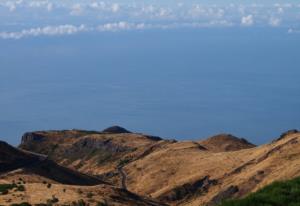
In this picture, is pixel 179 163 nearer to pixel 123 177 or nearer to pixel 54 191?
pixel 123 177

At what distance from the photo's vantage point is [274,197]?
15.6 metres

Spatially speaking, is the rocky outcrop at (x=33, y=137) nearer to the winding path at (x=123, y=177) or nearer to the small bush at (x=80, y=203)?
the winding path at (x=123, y=177)

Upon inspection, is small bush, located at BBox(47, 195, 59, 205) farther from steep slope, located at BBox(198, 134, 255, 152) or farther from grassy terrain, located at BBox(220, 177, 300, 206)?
steep slope, located at BBox(198, 134, 255, 152)

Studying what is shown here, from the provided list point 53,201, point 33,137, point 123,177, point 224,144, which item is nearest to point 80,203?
point 53,201

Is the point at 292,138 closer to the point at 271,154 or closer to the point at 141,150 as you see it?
the point at 271,154

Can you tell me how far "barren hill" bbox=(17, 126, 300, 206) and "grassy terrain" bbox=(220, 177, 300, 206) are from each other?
29.6 m

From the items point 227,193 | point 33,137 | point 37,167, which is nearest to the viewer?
point 227,193

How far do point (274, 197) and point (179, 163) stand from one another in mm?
49248

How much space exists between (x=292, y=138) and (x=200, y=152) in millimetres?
12613

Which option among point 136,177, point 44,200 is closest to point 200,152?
point 136,177

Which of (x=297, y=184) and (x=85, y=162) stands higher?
(x=297, y=184)

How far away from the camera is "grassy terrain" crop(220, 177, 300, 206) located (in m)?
15.3

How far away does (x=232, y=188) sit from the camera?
1996 inches

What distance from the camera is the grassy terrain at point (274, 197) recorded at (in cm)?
1530
